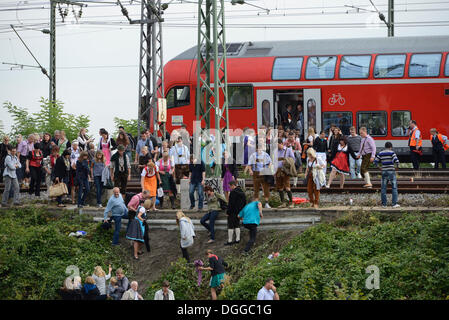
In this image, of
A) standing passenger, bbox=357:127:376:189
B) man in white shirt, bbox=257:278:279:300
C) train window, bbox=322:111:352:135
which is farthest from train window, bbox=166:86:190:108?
man in white shirt, bbox=257:278:279:300

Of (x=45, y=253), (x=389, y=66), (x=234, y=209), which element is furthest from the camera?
(x=389, y=66)

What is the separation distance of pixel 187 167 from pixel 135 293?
5561mm

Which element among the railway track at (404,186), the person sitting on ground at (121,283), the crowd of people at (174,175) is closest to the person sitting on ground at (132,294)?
the crowd of people at (174,175)

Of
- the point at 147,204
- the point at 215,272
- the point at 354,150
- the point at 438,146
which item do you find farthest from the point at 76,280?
the point at 438,146

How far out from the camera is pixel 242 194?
17484mm

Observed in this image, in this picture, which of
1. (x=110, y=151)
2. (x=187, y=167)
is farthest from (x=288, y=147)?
(x=110, y=151)

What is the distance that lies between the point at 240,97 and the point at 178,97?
8.40ft

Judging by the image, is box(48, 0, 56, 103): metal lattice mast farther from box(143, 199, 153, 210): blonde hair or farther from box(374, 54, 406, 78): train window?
box(143, 199, 153, 210): blonde hair

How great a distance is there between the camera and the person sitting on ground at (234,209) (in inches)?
682

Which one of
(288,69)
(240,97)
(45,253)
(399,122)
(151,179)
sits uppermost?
(288,69)

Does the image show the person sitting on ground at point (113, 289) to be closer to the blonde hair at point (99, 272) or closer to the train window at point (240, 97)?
the blonde hair at point (99, 272)

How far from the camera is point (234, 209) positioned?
17.3 metres

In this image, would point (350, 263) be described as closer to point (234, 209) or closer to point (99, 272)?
point (234, 209)

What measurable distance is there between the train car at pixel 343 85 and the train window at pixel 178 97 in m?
0.04
